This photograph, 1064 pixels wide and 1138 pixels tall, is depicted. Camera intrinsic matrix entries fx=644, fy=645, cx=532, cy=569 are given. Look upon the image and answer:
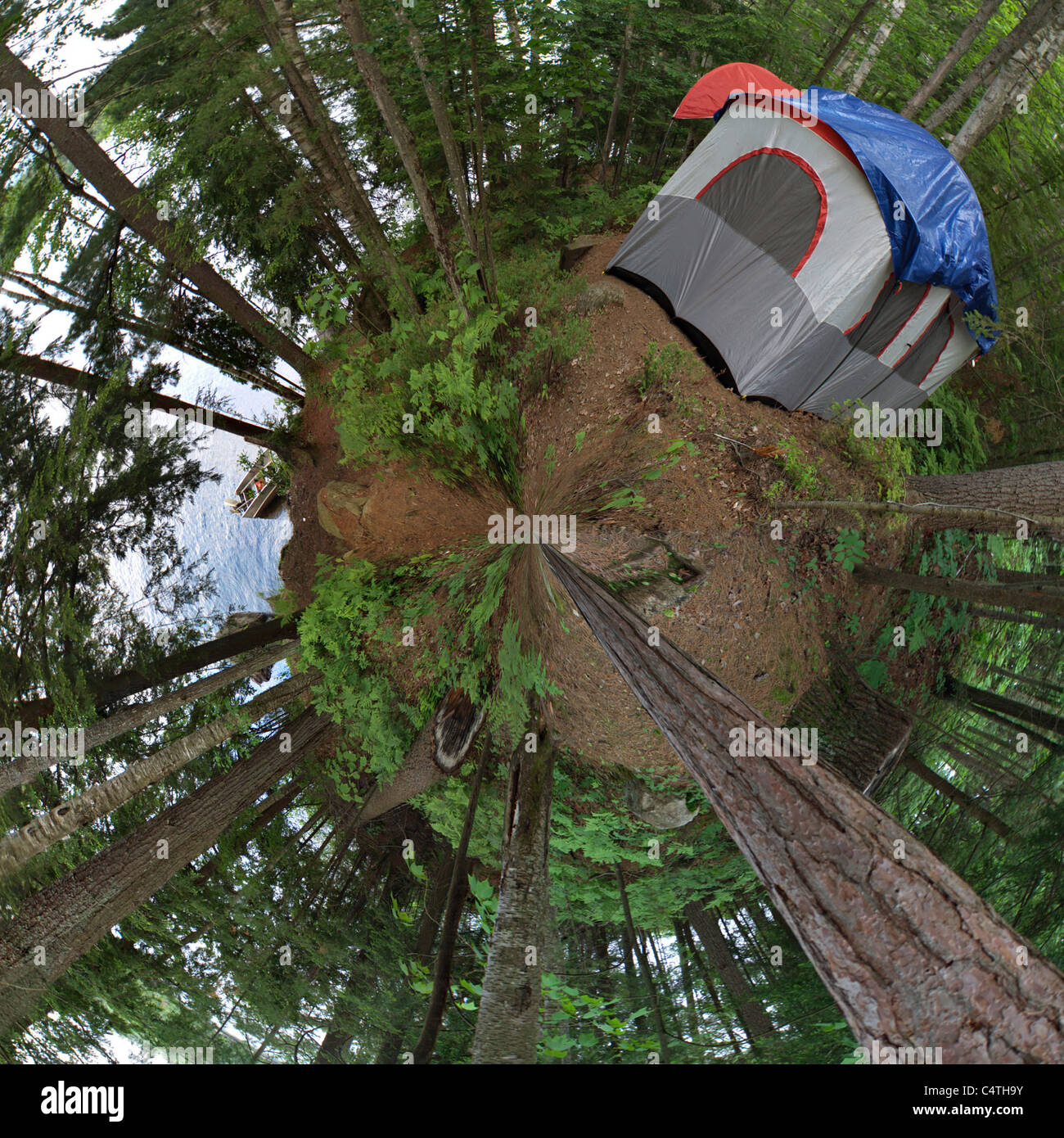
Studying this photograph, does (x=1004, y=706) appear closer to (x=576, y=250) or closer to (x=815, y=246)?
(x=815, y=246)

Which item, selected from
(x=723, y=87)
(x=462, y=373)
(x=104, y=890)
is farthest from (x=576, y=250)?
(x=104, y=890)

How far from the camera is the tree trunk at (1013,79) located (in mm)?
5004

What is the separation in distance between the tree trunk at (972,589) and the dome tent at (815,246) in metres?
1.50

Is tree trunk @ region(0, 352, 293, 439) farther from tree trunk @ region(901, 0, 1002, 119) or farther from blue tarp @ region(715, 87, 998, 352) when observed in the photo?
tree trunk @ region(901, 0, 1002, 119)

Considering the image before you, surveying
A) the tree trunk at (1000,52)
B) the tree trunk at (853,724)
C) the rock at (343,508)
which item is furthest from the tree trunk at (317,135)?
the tree trunk at (1000,52)

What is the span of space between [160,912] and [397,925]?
185 centimetres

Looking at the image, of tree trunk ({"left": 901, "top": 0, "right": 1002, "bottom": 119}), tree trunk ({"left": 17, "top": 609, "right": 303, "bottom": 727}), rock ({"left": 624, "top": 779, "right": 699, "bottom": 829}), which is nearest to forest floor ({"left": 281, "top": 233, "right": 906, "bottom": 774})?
rock ({"left": 624, "top": 779, "right": 699, "bottom": 829})

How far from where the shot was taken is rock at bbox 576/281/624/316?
5566 millimetres

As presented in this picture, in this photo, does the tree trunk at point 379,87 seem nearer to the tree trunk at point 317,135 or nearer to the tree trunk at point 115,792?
the tree trunk at point 317,135

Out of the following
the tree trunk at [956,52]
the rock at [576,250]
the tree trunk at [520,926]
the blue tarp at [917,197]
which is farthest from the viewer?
the rock at [576,250]

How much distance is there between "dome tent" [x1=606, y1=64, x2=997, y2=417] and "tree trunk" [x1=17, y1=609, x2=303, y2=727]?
4.39 metres

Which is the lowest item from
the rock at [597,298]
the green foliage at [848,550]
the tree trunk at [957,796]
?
the tree trunk at [957,796]
